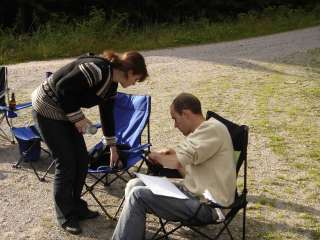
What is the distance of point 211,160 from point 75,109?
101 cm

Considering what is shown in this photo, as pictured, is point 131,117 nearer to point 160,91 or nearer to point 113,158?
point 113,158

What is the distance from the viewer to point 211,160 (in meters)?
3.58

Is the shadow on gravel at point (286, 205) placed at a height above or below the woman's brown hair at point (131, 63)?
below

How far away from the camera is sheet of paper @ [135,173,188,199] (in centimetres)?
354

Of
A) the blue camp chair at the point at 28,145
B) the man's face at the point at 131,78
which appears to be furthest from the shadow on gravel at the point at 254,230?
the blue camp chair at the point at 28,145

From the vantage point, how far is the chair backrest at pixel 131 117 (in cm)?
505

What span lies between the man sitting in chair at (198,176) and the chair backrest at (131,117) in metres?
1.40

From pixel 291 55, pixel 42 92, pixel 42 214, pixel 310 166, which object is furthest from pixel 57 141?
pixel 291 55

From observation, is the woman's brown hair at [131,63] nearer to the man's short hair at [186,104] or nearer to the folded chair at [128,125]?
the man's short hair at [186,104]

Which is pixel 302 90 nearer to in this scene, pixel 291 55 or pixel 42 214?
pixel 291 55

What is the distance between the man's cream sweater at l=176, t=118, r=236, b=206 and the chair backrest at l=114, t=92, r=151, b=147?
138 centimetres

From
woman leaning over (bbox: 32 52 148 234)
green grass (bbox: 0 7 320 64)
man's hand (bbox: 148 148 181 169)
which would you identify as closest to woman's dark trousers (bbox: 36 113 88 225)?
woman leaning over (bbox: 32 52 148 234)

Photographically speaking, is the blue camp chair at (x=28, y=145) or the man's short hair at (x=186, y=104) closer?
the man's short hair at (x=186, y=104)

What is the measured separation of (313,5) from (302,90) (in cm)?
1462
